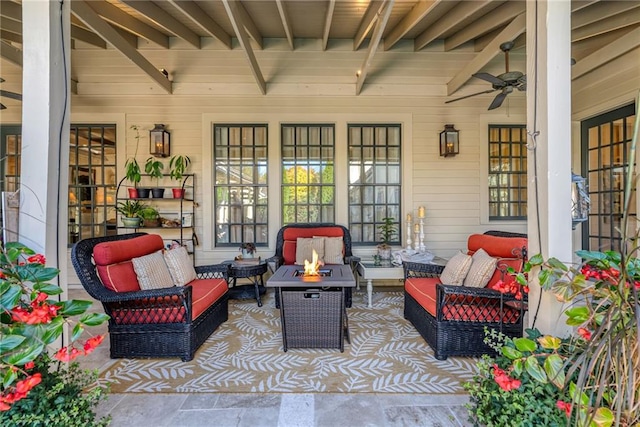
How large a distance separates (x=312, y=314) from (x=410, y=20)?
3968 mm

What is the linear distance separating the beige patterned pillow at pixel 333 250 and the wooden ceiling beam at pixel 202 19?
11.2ft

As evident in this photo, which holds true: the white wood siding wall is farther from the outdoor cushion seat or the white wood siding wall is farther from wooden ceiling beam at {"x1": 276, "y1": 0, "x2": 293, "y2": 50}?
the outdoor cushion seat

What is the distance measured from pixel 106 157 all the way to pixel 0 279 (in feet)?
15.2

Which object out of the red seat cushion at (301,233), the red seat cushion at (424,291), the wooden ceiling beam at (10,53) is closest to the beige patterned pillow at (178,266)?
the red seat cushion at (301,233)

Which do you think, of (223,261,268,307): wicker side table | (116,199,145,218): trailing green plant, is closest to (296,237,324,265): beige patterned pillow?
(223,261,268,307): wicker side table

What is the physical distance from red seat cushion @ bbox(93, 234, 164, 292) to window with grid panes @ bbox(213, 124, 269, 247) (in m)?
2.08

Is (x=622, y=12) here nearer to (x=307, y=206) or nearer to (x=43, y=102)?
(x=307, y=206)

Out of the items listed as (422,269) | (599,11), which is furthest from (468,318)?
(599,11)

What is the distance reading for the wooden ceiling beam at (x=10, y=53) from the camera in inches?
151

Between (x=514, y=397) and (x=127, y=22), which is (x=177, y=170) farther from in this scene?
(x=514, y=397)

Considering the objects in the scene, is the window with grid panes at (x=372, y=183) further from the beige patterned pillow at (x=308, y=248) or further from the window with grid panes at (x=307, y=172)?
the beige patterned pillow at (x=308, y=248)

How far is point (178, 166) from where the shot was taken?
4703 mm

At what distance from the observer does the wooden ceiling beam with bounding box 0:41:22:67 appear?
3824 millimetres

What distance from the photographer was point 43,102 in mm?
1686
